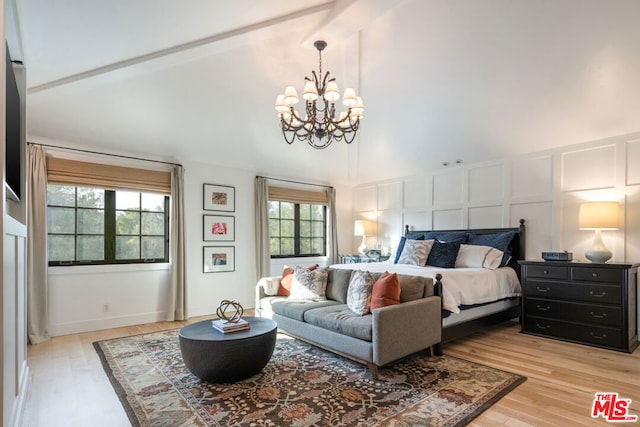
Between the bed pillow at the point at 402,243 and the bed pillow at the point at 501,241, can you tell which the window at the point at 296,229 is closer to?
the bed pillow at the point at 402,243

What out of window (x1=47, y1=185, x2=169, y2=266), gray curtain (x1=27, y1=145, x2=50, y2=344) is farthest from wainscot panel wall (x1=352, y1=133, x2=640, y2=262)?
gray curtain (x1=27, y1=145, x2=50, y2=344)

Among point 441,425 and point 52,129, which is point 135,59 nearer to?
point 52,129

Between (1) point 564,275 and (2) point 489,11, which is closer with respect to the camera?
(2) point 489,11

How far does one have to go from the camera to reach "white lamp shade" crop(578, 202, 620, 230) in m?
3.81

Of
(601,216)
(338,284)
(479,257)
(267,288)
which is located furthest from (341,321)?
(601,216)

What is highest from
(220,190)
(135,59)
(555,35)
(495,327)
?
(555,35)

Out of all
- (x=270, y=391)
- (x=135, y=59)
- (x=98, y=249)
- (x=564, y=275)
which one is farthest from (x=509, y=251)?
(x=98, y=249)

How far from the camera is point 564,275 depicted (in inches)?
156

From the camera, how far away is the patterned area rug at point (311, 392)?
2322mm

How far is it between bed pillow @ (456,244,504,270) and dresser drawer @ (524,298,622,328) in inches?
22.5

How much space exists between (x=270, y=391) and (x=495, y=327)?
3128mm

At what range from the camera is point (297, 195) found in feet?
20.8

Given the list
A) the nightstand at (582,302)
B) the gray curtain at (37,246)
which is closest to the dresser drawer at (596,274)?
the nightstand at (582,302)

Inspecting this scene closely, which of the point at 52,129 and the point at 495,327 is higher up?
the point at 52,129
